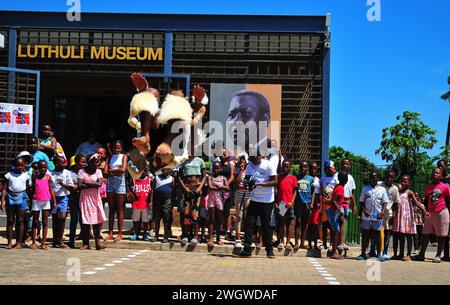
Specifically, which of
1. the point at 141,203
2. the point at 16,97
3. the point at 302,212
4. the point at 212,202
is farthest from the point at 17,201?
the point at 302,212

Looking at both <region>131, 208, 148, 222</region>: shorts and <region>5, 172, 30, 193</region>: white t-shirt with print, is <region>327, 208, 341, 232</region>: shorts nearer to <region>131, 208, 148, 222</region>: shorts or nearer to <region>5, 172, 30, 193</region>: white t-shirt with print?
<region>131, 208, 148, 222</region>: shorts

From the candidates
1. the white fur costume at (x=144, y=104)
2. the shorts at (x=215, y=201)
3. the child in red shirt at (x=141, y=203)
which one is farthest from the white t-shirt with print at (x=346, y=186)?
the white fur costume at (x=144, y=104)

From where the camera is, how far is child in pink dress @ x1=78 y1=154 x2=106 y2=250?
1195cm

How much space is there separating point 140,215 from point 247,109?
17.0 ft

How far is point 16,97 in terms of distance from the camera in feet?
49.1

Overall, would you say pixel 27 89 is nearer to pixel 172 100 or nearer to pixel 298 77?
pixel 298 77

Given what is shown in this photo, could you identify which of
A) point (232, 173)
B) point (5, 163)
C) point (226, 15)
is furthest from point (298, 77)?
point (5, 163)

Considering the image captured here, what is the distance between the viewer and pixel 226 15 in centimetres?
1716

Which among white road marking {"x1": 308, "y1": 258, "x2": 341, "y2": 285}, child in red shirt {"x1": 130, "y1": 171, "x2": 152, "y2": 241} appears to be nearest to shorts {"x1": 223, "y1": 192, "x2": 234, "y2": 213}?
child in red shirt {"x1": 130, "y1": 171, "x2": 152, "y2": 241}

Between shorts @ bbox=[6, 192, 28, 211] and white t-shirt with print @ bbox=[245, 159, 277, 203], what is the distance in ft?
13.7

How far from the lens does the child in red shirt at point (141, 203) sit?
13.0 m

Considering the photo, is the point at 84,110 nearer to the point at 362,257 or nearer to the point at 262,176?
the point at 262,176

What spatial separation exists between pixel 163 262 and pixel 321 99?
8.01 metres

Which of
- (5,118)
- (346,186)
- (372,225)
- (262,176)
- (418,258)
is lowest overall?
(418,258)
